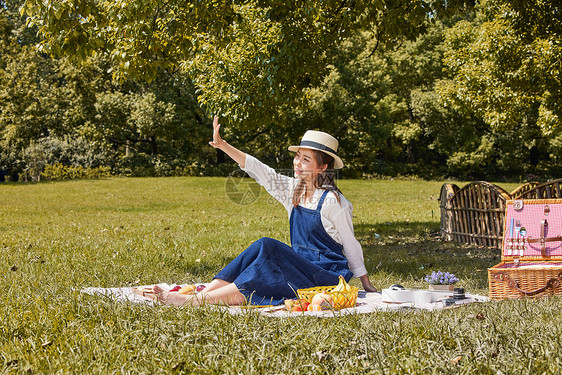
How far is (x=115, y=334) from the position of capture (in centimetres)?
364

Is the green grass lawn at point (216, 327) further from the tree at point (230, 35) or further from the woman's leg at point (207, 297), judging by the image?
the tree at point (230, 35)

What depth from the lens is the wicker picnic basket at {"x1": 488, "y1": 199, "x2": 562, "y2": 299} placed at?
522 centimetres

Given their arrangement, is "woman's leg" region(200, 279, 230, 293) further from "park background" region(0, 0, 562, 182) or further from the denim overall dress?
"park background" region(0, 0, 562, 182)

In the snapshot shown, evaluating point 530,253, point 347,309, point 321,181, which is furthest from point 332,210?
point 530,253

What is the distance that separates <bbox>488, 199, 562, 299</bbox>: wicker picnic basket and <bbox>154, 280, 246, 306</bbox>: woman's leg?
8.20 ft

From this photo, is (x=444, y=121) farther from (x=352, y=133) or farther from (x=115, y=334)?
(x=115, y=334)

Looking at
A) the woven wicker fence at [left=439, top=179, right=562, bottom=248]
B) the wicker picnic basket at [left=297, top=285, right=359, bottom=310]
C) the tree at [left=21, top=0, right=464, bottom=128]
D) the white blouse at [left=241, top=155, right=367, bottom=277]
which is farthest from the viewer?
the woven wicker fence at [left=439, top=179, right=562, bottom=248]

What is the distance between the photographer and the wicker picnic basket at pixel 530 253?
5.22 m

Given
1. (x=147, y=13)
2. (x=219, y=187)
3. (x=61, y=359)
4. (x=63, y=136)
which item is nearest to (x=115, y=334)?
(x=61, y=359)

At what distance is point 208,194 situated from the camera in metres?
23.7

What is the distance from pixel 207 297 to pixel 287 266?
759 mm

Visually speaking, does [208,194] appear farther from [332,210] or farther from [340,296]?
[340,296]

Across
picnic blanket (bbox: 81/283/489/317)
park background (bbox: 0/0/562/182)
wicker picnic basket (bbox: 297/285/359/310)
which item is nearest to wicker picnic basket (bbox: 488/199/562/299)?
picnic blanket (bbox: 81/283/489/317)

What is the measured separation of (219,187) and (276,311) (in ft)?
71.6
